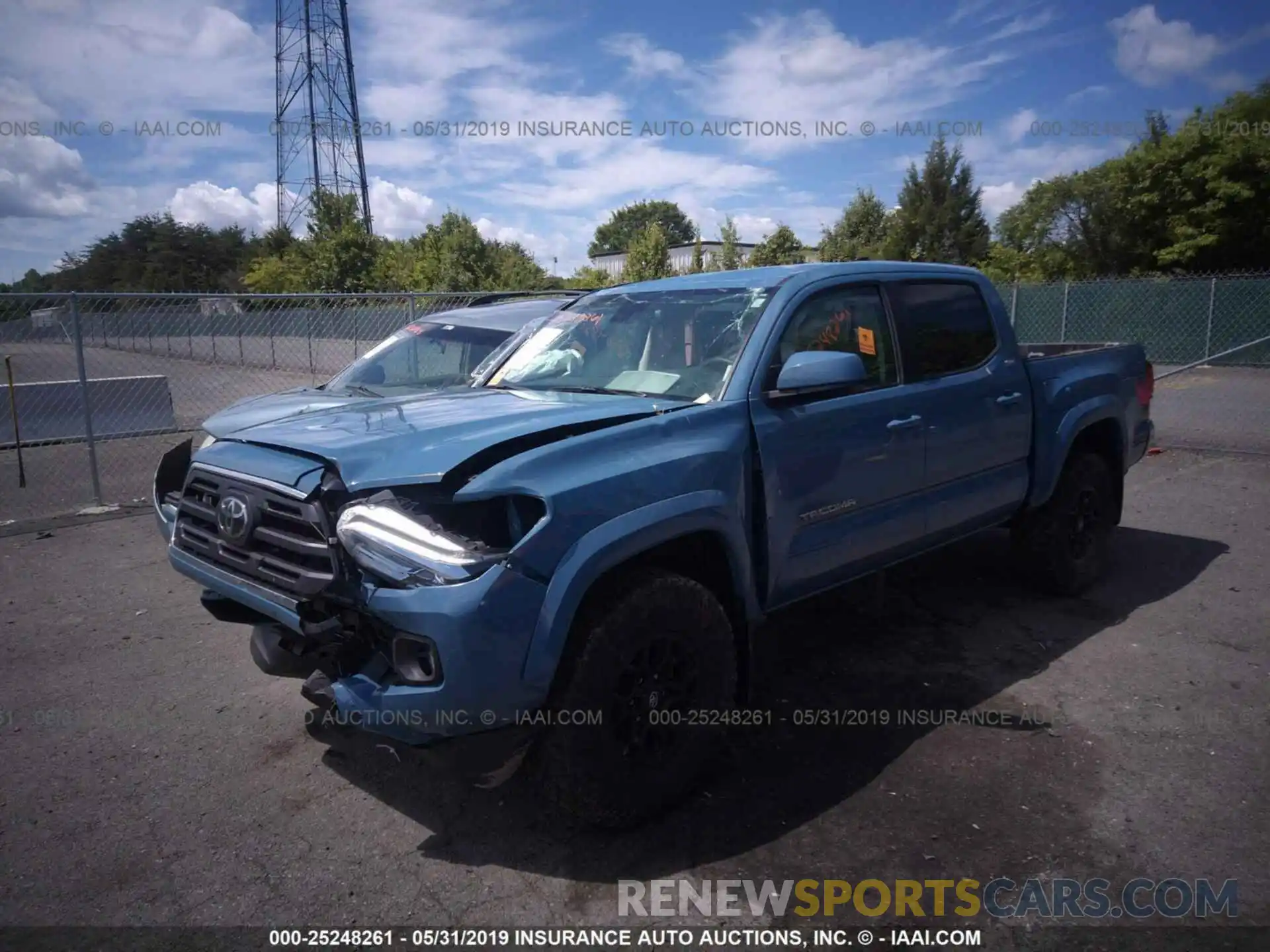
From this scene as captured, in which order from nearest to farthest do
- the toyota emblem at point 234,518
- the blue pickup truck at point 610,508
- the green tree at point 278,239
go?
the blue pickup truck at point 610,508 < the toyota emblem at point 234,518 < the green tree at point 278,239

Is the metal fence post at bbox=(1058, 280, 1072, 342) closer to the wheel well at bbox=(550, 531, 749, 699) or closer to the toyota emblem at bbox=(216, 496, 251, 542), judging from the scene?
the wheel well at bbox=(550, 531, 749, 699)

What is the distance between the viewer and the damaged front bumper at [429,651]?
8.51 ft

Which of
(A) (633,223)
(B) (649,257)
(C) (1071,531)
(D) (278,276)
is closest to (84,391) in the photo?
(C) (1071,531)

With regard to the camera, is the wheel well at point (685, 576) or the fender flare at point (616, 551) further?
the wheel well at point (685, 576)

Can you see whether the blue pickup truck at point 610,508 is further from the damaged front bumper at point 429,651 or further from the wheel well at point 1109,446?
the wheel well at point 1109,446

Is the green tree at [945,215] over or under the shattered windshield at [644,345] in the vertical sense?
over

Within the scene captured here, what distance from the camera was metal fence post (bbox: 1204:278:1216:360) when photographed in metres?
18.0

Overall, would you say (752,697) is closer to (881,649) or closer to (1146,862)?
(881,649)

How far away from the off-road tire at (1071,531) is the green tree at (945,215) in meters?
38.4

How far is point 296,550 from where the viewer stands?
2900mm

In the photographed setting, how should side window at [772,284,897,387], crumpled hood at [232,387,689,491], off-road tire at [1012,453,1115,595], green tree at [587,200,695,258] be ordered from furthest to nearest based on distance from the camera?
green tree at [587,200,695,258] < off-road tire at [1012,453,1115,595] < side window at [772,284,897,387] < crumpled hood at [232,387,689,491]

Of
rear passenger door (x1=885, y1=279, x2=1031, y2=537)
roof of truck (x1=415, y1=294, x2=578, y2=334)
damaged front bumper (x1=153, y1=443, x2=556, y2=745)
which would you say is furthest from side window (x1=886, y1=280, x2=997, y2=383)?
roof of truck (x1=415, y1=294, x2=578, y2=334)

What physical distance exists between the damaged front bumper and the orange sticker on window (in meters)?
2.19

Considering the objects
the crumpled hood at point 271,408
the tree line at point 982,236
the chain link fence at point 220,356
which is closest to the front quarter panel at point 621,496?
the crumpled hood at point 271,408
